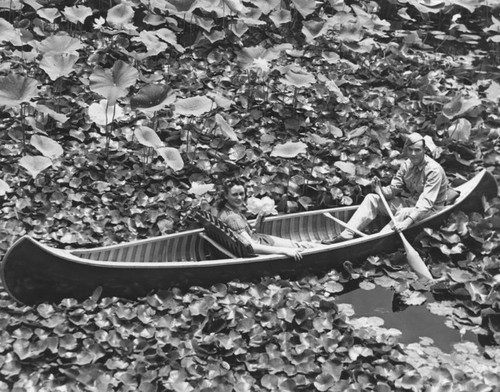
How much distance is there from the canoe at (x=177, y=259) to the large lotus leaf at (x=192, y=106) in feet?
4.22

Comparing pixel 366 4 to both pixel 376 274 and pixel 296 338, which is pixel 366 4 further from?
pixel 296 338

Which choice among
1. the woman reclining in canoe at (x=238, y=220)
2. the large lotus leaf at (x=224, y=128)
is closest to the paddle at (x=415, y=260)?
the woman reclining in canoe at (x=238, y=220)

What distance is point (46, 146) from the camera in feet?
24.7

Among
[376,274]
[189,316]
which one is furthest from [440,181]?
[189,316]

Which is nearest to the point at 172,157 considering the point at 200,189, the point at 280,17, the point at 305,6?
the point at 200,189

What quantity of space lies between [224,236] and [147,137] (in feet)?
4.64

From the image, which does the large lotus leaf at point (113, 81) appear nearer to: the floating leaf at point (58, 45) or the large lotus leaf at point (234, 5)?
the floating leaf at point (58, 45)

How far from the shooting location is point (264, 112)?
8805mm

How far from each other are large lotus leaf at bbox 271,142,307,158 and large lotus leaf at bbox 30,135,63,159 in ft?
5.97

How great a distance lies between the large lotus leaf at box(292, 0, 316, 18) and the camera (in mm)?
9945

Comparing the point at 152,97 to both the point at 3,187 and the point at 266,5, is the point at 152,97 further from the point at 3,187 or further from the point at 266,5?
the point at 266,5

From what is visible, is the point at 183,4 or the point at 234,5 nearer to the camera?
the point at 183,4

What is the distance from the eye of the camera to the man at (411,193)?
7215 mm

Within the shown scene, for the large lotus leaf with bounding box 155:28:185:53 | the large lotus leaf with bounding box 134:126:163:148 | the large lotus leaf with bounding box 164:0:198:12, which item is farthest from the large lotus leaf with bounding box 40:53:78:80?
the large lotus leaf with bounding box 164:0:198:12
